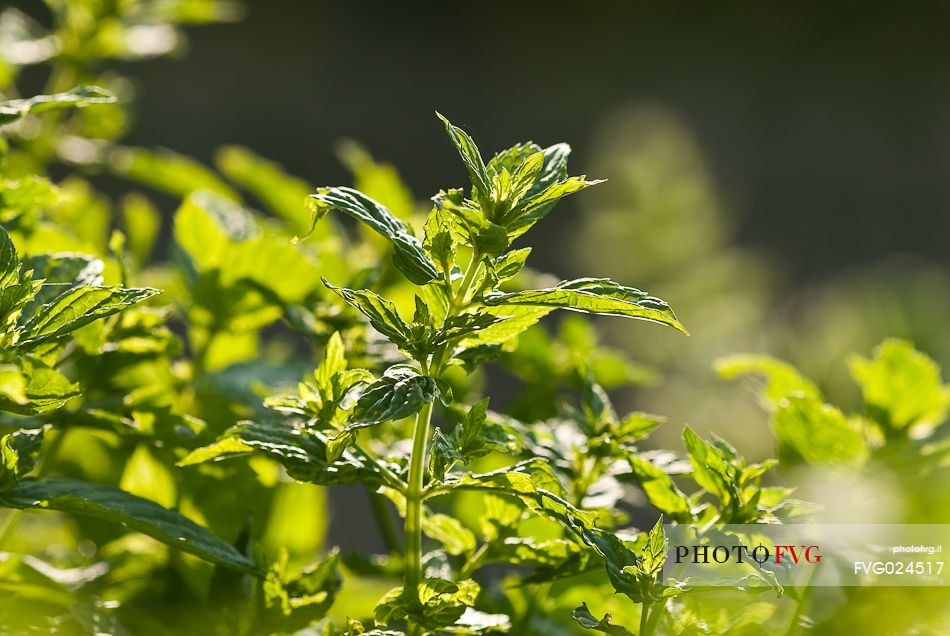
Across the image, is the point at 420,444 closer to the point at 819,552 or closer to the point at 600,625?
the point at 600,625

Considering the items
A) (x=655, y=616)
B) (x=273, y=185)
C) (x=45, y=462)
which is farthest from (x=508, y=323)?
(x=273, y=185)

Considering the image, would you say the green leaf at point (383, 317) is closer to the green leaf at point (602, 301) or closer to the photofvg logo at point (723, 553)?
the green leaf at point (602, 301)

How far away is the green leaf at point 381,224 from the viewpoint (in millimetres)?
308

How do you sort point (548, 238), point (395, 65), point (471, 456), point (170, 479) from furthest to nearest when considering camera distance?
point (395, 65), point (548, 238), point (170, 479), point (471, 456)

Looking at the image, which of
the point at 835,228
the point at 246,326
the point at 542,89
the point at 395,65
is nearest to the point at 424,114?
the point at 395,65

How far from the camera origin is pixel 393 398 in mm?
299

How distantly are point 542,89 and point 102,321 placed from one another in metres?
4.90

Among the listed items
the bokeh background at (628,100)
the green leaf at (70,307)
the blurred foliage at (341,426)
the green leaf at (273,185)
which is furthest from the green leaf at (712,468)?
the bokeh background at (628,100)

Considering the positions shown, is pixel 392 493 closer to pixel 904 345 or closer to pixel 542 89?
pixel 904 345

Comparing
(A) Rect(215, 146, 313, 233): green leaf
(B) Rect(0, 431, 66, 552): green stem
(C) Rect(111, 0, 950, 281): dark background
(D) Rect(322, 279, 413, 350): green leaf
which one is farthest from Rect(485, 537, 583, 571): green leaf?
(C) Rect(111, 0, 950, 281): dark background

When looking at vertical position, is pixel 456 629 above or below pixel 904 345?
below

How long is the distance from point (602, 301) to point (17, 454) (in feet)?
0.74

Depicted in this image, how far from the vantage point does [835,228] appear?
A: 4504 millimetres

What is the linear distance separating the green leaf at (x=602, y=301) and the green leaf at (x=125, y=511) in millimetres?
137
